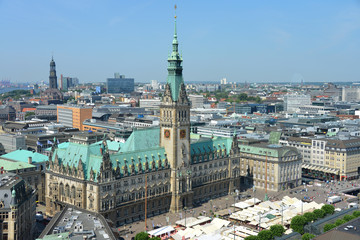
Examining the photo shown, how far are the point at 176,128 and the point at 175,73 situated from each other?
1929 cm

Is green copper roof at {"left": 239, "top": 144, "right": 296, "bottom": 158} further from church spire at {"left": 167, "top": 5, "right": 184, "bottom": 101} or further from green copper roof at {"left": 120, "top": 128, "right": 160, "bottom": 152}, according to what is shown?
church spire at {"left": 167, "top": 5, "right": 184, "bottom": 101}

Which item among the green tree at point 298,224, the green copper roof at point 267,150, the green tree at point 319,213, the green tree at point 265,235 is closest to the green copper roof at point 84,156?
the green tree at point 265,235

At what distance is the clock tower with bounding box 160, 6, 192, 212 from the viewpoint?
151750 mm

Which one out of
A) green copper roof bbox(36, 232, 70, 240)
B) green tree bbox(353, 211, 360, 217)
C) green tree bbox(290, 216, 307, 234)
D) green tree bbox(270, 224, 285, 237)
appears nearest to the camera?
green copper roof bbox(36, 232, 70, 240)

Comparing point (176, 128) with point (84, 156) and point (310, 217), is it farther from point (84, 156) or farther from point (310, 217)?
point (310, 217)

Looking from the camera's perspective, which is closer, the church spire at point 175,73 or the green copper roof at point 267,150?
the church spire at point 175,73

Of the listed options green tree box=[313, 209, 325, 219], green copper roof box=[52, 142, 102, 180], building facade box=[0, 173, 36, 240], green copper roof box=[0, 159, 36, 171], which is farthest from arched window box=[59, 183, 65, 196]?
green tree box=[313, 209, 325, 219]

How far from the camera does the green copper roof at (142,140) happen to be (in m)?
156

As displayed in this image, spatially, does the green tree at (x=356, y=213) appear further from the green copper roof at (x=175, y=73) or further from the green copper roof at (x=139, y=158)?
the green copper roof at (x=175, y=73)

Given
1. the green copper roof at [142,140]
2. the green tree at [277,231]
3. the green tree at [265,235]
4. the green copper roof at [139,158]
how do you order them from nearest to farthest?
the green tree at [265,235]
the green tree at [277,231]
the green copper roof at [139,158]
the green copper roof at [142,140]

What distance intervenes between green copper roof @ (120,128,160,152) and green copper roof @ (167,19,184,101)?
1815 cm

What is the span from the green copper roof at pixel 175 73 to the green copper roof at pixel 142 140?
18150 mm

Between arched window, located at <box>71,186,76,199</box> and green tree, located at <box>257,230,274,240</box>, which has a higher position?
arched window, located at <box>71,186,76,199</box>

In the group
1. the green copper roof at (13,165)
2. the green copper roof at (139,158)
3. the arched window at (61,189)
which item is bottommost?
the arched window at (61,189)
